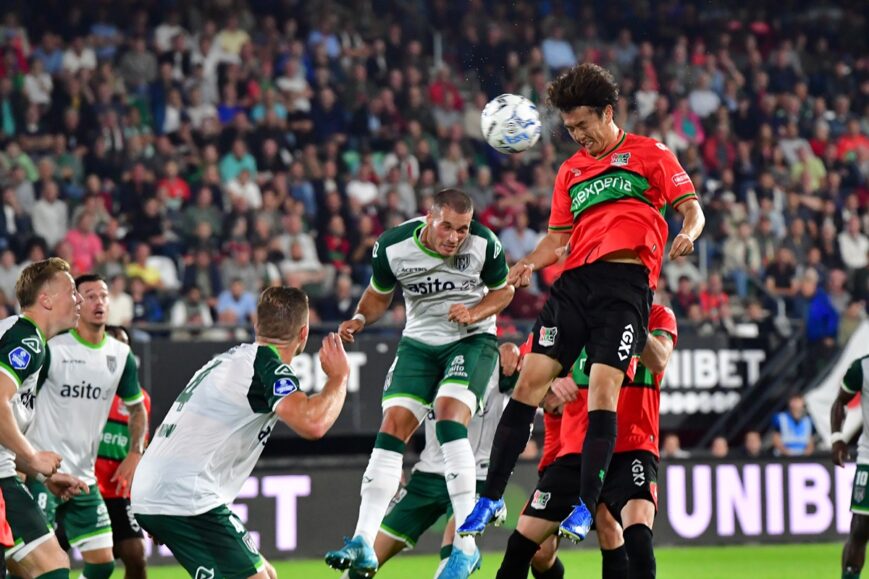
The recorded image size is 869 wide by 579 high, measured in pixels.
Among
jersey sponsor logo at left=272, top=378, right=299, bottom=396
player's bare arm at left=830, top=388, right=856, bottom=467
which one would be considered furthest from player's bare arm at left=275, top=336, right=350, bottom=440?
player's bare arm at left=830, top=388, right=856, bottom=467

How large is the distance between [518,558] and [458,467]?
738 mm

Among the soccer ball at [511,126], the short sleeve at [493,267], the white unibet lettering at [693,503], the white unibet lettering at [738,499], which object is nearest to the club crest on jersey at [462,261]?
the short sleeve at [493,267]

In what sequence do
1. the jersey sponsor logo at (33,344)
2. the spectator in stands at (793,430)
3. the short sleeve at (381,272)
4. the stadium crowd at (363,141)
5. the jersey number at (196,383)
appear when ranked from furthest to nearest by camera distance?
the stadium crowd at (363,141) → the spectator in stands at (793,430) → the short sleeve at (381,272) → the jersey sponsor logo at (33,344) → the jersey number at (196,383)

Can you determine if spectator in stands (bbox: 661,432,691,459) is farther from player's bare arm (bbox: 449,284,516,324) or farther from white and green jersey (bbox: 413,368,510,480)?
player's bare arm (bbox: 449,284,516,324)

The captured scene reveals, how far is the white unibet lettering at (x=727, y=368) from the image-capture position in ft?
50.3

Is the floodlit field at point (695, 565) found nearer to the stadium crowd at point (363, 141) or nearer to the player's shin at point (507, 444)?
the stadium crowd at point (363, 141)

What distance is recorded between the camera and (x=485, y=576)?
10789 mm

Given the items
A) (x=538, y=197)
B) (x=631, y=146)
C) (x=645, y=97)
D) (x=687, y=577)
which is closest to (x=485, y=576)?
(x=687, y=577)

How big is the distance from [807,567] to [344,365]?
7.24 m

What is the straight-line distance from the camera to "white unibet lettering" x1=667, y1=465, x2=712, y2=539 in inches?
549

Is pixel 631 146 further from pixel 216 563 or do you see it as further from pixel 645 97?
pixel 645 97

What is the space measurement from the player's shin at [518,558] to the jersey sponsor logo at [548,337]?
1.05m

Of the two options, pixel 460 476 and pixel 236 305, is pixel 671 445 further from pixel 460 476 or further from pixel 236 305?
pixel 460 476

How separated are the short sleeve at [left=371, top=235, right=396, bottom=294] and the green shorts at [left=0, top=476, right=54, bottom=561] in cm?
250
